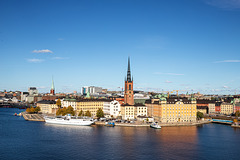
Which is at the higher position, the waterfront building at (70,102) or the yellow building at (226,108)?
the waterfront building at (70,102)

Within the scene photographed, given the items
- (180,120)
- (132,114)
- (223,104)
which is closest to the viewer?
(180,120)

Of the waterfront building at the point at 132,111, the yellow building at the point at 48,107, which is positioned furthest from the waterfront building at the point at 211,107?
the yellow building at the point at 48,107

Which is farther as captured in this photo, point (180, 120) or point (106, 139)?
point (180, 120)

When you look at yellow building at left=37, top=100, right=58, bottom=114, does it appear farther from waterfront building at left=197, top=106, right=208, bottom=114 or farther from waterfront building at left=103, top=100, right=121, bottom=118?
waterfront building at left=197, top=106, right=208, bottom=114

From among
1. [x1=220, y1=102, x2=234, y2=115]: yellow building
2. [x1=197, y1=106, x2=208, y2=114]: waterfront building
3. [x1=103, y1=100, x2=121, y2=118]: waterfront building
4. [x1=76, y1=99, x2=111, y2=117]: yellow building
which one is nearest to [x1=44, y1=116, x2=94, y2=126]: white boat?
[x1=103, y1=100, x2=121, y2=118]: waterfront building

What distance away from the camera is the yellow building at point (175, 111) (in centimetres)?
8156

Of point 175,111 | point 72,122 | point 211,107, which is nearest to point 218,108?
point 211,107

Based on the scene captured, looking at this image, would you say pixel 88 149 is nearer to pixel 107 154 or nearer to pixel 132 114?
pixel 107 154

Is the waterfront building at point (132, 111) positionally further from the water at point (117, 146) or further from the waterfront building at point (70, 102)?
the water at point (117, 146)

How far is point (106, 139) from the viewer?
172 feet

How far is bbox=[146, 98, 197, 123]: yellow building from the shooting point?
268ft

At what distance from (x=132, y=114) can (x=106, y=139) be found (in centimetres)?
3595

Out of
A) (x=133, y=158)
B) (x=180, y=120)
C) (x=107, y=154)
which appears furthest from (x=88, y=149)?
(x=180, y=120)

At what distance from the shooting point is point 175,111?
8231 centimetres
